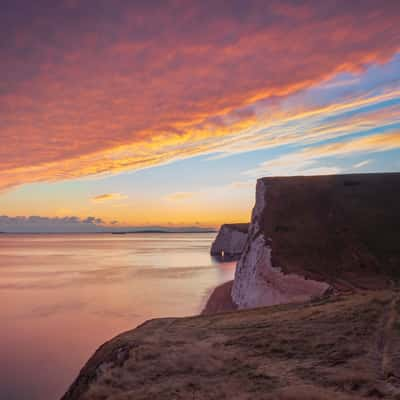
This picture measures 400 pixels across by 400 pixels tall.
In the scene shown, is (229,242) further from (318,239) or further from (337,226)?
(318,239)

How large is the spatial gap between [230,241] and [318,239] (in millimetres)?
60571

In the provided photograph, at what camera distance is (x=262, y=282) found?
88.6 feet

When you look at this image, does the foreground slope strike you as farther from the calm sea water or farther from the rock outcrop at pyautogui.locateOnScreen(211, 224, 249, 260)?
the rock outcrop at pyautogui.locateOnScreen(211, 224, 249, 260)

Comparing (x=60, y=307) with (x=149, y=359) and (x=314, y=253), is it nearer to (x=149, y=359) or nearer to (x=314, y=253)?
(x=314, y=253)

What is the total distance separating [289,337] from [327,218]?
88.7 feet

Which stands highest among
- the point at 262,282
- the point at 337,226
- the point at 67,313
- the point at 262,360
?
the point at 337,226

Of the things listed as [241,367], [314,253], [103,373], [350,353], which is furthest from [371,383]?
[314,253]

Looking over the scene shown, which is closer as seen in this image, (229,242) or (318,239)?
(318,239)

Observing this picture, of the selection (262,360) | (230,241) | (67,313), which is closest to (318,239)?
(67,313)

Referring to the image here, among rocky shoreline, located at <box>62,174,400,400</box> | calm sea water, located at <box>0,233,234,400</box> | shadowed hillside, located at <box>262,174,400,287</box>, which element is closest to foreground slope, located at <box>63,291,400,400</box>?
rocky shoreline, located at <box>62,174,400,400</box>

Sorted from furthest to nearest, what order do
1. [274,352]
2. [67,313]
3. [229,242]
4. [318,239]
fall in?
[229,242] → [318,239] → [67,313] → [274,352]

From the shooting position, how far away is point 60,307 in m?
31.8

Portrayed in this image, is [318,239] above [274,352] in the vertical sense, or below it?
above

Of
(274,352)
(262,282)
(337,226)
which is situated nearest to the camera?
(274,352)
